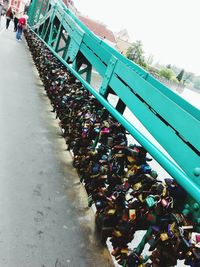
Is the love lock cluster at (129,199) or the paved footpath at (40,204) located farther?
the paved footpath at (40,204)

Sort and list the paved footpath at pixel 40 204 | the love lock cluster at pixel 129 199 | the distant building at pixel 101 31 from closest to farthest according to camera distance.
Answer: the love lock cluster at pixel 129 199 < the paved footpath at pixel 40 204 < the distant building at pixel 101 31

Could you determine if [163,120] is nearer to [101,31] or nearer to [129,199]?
[129,199]

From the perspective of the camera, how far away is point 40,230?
1.76 metres

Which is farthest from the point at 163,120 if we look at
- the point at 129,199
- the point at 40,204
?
the point at 40,204

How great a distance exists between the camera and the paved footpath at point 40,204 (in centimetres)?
161

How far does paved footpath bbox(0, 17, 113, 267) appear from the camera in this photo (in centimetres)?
161

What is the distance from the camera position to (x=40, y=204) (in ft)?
6.61

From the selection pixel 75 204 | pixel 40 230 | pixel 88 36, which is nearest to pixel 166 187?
pixel 40 230

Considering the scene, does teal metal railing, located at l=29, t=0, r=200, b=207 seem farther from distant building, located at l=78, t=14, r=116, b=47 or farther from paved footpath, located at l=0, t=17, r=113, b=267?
distant building, located at l=78, t=14, r=116, b=47

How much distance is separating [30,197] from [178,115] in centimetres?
131

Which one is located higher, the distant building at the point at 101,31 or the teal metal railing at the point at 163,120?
the teal metal railing at the point at 163,120

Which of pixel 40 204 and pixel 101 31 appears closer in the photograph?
pixel 40 204

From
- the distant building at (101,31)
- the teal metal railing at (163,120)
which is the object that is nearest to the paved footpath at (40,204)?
the teal metal railing at (163,120)

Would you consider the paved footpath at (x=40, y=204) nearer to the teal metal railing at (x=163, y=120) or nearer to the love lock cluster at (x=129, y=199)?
the love lock cluster at (x=129, y=199)
